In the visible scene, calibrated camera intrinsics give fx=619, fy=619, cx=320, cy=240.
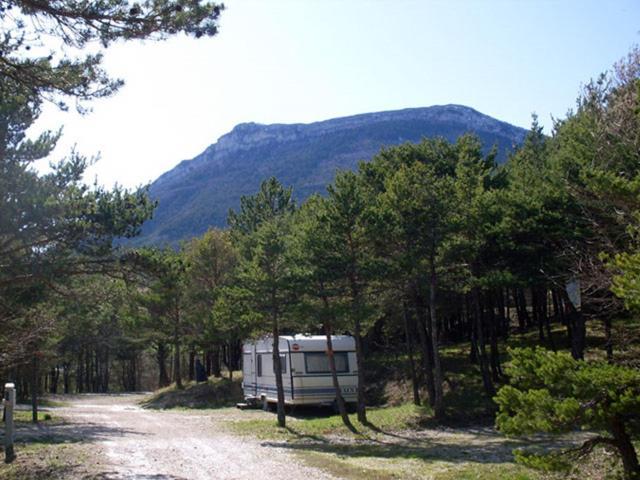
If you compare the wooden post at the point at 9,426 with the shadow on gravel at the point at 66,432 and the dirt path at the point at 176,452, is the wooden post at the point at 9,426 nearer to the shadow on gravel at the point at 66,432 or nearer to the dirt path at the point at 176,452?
the dirt path at the point at 176,452

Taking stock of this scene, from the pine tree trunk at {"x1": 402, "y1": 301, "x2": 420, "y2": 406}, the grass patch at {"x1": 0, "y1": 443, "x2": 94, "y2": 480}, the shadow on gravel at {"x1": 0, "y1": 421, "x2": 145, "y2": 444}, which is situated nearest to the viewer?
the grass patch at {"x1": 0, "y1": 443, "x2": 94, "y2": 480}

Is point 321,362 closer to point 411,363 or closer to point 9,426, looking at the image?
point 411,363

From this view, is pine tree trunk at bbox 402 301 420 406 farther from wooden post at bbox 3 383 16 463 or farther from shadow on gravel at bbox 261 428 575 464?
wooden post at bbox 3 383 16 463

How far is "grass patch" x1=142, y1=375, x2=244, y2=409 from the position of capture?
105ft

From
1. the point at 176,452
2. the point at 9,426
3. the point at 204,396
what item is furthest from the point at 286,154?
the point at 9,426

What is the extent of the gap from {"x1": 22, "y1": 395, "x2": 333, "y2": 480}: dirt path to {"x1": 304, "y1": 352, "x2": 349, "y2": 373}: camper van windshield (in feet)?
12.6

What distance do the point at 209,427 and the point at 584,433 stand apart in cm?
1144

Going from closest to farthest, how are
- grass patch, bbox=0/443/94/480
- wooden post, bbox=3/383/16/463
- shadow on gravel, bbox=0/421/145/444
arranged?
grass patch, bbox=0/443/94/480, wooden post, bbox=3/383/16/463, shadow on gravel, bbox=0/421/145/444

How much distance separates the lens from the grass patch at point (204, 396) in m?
32.0

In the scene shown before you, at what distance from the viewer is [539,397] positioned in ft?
19.4

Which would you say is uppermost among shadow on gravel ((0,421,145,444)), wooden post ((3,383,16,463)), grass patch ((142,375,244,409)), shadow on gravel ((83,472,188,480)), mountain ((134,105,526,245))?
mountain ((134,105,526,245))

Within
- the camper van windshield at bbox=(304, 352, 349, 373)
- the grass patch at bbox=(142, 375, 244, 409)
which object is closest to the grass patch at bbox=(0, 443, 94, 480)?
the camper van windshield at bbox=(304, 352, 349, 373)

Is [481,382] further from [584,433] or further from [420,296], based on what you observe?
[584,433]

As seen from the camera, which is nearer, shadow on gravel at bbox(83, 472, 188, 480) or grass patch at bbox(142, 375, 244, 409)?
shadow on gravel at bbox(83, 472, 188, 480)
